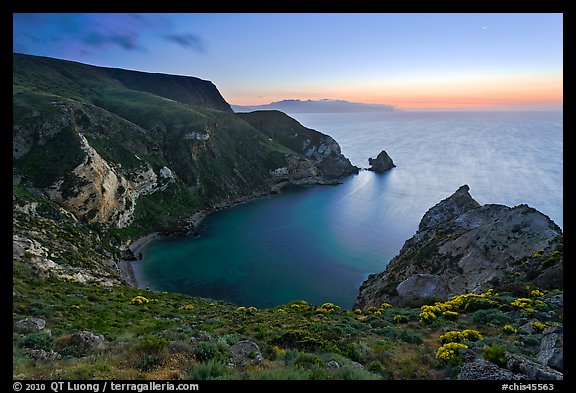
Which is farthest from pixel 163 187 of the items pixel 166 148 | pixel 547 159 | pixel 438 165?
pixel 547 159

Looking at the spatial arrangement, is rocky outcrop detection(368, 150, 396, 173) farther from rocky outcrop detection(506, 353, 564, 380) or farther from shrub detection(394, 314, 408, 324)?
rocky outcrop detection(506, 353, 564, 380)

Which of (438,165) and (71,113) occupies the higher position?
(71,113)

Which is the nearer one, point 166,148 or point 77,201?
point 77,201

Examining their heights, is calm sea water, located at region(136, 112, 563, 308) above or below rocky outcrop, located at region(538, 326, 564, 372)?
below

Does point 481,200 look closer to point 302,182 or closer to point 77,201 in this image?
point 302,182

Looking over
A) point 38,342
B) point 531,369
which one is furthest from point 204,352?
point 531,369

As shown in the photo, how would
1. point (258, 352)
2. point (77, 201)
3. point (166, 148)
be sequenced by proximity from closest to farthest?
point (258, 352) → point (77, 201) → point (166, 148)

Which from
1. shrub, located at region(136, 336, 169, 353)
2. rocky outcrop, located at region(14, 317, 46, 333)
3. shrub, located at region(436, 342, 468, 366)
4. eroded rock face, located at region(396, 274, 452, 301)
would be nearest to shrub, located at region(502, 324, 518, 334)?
shrub, located at region(436, 342, 468, 366)
